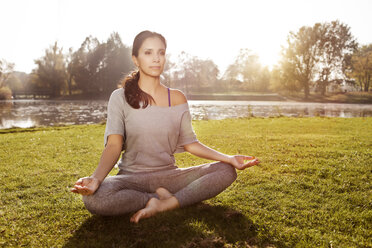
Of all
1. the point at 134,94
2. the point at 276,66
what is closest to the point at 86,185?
the point at 134,94

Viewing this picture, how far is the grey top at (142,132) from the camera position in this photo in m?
2.73

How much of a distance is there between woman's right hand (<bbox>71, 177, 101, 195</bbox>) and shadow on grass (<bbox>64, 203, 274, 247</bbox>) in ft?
1.24

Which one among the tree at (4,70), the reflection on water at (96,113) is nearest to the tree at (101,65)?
the tree at (4,70)

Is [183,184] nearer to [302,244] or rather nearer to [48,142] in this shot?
[302,244]

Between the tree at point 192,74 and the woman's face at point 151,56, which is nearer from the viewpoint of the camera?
the woman's face at point 151,56

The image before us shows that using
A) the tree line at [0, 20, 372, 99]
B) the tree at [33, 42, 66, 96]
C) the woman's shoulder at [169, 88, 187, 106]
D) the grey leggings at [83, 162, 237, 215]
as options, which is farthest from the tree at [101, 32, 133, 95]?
the grey leggings at [83, 162, 237, 215]

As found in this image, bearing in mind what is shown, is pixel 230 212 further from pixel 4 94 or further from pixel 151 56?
pixel 4 94

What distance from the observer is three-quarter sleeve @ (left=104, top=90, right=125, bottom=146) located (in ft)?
8.88

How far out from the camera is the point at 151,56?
2793 millimetres

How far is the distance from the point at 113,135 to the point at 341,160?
4.10 m

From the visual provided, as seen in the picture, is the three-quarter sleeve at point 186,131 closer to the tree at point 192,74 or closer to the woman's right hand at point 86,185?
the woman's right hand at point 86,185

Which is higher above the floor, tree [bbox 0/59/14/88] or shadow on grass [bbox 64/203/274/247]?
tree [bbox 0/59/14/88]

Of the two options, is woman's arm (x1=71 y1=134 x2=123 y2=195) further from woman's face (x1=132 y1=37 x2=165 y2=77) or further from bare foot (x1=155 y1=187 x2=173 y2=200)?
woman's face (x1=132 y1=37 x2=165 y2=77)

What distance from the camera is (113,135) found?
2.71m
